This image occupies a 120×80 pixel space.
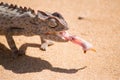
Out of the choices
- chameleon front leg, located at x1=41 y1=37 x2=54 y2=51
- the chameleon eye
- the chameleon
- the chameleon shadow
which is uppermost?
the chameleon eye

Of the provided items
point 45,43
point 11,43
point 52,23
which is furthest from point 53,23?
point 11,43

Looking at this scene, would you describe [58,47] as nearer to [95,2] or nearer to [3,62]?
[3,62]

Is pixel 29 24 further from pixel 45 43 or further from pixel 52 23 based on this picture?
pixel 45 43

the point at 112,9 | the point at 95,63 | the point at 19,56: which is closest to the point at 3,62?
the point at 19,56

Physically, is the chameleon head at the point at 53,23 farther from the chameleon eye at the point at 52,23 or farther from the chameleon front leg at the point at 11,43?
the chameleon front leg at the point at 11,43

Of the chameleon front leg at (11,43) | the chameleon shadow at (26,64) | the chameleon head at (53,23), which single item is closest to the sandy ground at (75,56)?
the chameleon shadow at (26,64)

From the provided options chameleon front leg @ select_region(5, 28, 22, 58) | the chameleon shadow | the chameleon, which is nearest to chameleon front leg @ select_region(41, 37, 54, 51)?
the chameleon

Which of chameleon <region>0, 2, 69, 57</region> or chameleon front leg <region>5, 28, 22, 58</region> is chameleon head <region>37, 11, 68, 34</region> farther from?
chameleon front leg <region>5, 28, 22, 58</region>

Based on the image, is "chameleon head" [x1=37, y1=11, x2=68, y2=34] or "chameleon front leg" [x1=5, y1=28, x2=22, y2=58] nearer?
"chameleon head" [x1=37, y1=11, x2=68, y2=34]
